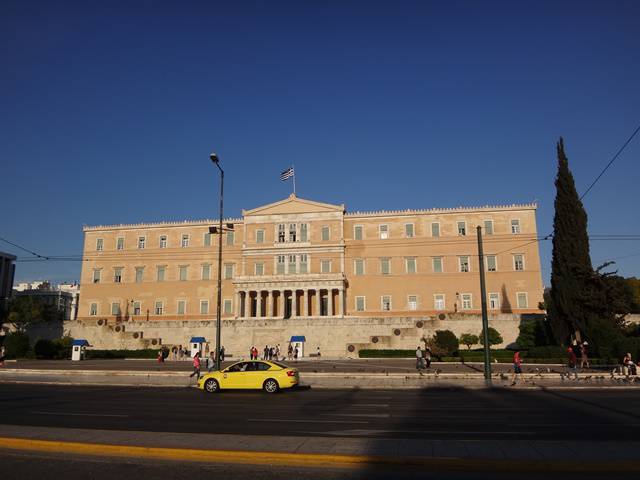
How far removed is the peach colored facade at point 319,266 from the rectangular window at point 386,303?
0.45ft

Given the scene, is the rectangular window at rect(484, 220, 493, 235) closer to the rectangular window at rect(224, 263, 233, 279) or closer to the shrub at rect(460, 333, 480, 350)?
the shrub at rect(460, 333, 480, 350)

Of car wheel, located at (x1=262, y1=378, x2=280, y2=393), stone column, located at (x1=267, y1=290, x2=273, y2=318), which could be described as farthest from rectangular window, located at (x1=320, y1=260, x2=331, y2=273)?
car wheel, located at (x1=262, y1=378, x2=280, y2=393)

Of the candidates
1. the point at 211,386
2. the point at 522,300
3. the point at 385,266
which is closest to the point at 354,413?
the point at 211,386

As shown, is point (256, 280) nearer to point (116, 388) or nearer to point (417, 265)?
point (417, 265)

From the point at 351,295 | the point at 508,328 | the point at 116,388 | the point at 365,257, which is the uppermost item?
the point at 365,257

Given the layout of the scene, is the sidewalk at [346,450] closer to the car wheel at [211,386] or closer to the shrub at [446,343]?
the car wheel at [211,386]

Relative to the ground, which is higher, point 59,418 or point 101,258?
point 101,258

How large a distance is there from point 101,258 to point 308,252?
3174 centimetres

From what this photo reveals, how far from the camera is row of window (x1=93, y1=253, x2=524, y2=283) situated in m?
63.1

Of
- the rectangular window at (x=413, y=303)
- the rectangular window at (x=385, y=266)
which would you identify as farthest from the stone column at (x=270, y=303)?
the rectangular window at (x=413, y=303)

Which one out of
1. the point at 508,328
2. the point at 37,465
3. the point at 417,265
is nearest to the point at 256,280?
the point at 417,265

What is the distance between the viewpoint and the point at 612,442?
31.2ft

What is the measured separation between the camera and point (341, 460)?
329 inches

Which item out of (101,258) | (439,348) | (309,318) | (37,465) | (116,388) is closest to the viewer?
(37,465)
